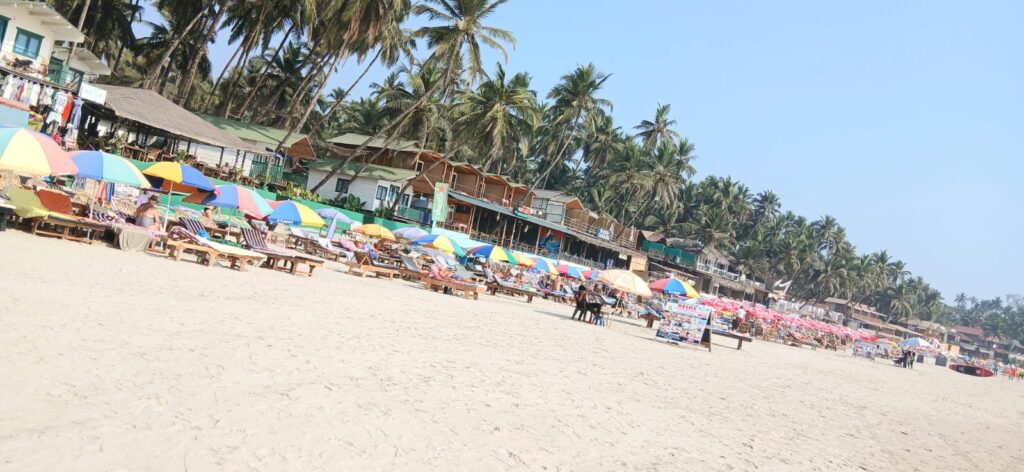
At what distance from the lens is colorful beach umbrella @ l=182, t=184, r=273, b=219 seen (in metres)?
16.0

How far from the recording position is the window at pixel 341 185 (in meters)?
41.7

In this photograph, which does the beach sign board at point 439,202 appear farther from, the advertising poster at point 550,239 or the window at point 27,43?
the window at point 27,43

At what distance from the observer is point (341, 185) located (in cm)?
4188

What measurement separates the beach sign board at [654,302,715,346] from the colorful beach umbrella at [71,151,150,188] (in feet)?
41.2

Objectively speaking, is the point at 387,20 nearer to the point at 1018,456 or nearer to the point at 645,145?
the point at 1018,456

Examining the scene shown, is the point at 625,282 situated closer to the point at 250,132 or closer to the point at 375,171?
the point at 250,132

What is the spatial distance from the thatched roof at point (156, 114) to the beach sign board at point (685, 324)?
18196 millimetres

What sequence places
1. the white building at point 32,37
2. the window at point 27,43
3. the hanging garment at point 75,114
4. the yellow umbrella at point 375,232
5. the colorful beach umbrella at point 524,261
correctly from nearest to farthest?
the hanging garment at point 75,114
the white building at point 32,37
the yellow umbrella at point 375,232
the window at point 27,43
the colorful beach umbrella at point 524,261

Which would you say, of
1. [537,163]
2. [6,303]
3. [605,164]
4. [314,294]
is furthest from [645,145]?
[6,303]

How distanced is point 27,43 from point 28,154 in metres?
18.8

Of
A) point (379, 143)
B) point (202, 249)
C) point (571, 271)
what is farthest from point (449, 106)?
point (202, 249)

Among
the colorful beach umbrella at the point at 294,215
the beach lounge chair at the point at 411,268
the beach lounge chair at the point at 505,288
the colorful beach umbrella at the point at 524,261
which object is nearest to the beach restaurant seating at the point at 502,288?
the beach lounge chair at the point at 505,288

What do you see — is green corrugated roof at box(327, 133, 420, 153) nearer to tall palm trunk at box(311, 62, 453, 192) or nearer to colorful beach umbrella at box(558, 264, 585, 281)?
tall palm trunk at box(311, 62, 453, 192)

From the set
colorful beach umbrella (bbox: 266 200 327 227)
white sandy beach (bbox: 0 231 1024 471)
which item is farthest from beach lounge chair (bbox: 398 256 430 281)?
white sandy beach (bbox: 0 231 1024 471)
